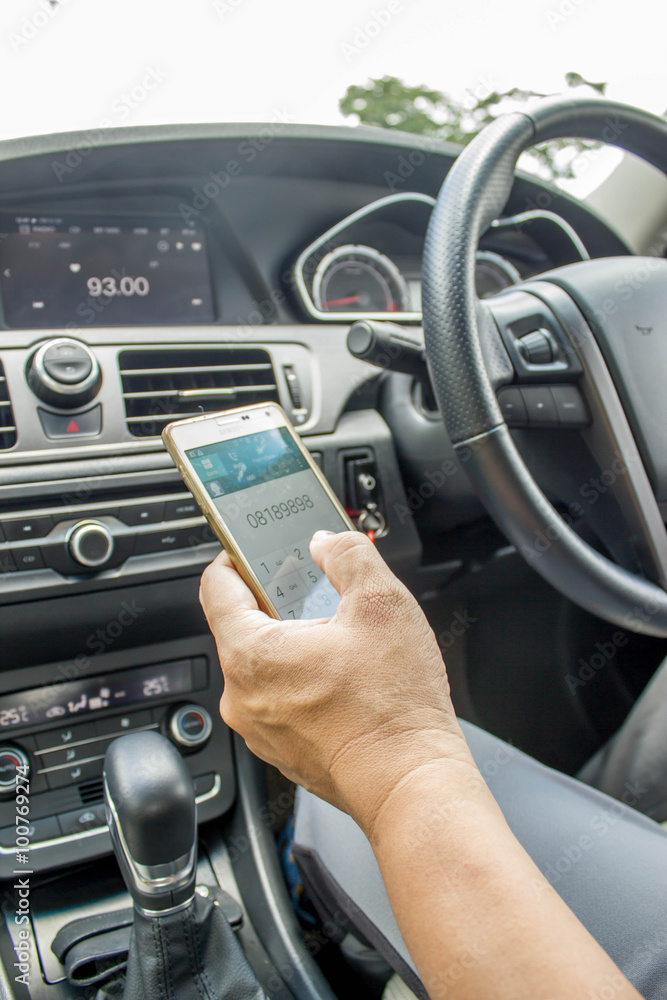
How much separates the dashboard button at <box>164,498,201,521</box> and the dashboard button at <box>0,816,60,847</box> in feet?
1.49

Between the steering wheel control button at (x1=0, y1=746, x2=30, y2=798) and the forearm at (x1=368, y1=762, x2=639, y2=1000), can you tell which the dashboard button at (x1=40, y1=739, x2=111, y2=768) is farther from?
the forearm at (x1=368, y1=762, x2=639, y2=1000)

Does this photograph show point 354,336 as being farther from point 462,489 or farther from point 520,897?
point 520,897

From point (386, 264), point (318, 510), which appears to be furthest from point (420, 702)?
point (386, 264)

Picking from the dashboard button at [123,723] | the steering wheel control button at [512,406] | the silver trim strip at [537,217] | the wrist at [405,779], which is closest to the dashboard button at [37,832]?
the dashboard button at [123,723]

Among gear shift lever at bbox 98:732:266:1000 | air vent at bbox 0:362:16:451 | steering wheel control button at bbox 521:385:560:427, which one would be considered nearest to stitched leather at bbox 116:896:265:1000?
gear shift lever at bbox 98:732:266:1000

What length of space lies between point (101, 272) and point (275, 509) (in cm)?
62

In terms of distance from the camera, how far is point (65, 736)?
1.04m

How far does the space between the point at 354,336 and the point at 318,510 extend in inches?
9.5

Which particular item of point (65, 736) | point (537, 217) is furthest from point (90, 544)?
point (537, 217)

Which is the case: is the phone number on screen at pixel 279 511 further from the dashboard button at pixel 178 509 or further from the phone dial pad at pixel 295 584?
the dashboard button at pixel 178 509

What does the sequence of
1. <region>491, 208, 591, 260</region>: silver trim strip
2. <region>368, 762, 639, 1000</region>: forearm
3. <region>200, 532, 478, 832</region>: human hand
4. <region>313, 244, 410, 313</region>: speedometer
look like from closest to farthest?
<region>368, 762, 639, 1000</region>: forearm → <region>200, 532, 478, 832</region>: human hand → <region>313, 244, 410, 313</region>: speedometer → <region>491, 208, 591, 260</region>: silver trim strip

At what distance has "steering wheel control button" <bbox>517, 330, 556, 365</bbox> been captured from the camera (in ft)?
3.10

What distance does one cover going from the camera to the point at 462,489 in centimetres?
122

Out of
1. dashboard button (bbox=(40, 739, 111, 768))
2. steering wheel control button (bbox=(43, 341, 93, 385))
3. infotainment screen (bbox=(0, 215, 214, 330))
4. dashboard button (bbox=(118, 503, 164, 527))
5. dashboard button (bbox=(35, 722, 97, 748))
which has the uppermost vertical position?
infotainment screen (bbox=(0, 215, 214, 330))
